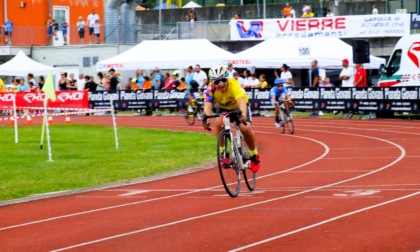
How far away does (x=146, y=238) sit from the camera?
11.5 m

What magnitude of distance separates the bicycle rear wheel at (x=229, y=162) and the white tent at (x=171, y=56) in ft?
86.9

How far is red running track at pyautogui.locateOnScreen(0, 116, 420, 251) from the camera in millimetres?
11070

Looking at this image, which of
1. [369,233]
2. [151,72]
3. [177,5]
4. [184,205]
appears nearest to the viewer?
[369,233]

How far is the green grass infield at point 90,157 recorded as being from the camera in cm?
1844

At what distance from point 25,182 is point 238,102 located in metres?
4.79

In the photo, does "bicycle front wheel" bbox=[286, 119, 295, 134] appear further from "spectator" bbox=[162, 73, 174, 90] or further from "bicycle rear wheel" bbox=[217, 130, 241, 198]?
"bicycle rear wheel" bbox=[217, 130, 241, 198]

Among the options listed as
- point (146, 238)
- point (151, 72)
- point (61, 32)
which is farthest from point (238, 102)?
point (61, 32)

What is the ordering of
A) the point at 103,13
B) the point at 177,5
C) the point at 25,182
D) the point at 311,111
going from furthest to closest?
the point at 177,5 → the point at 103,13 → the point at 311,111 → the point at 25,182

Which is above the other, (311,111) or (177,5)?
(177,5)

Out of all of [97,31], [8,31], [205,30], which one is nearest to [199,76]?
[205,30]

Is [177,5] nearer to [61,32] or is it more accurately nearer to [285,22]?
[61,32]

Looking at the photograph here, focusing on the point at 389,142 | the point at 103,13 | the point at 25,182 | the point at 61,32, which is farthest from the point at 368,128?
the point at 103,13

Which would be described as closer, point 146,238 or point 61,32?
point 146,238

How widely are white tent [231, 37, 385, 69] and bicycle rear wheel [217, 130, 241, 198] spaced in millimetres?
25076
